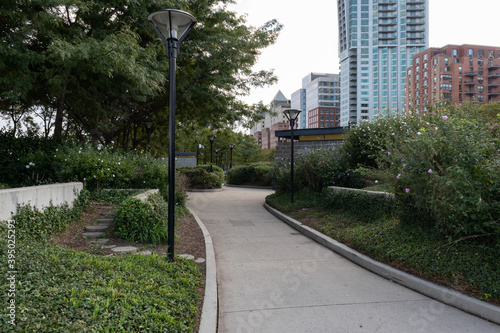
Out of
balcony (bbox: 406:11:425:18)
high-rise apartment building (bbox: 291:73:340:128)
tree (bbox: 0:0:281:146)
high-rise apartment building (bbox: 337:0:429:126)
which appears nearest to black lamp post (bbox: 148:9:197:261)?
tree (bbox: 0:0:281:146)

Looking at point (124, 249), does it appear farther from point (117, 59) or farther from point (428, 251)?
point (117, 59)

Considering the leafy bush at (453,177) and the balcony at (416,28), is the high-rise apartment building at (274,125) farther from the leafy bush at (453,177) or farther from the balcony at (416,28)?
the leafy bush at (453,177)

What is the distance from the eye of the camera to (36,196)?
5.64 meters

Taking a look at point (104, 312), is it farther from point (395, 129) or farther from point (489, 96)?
point (489, 96)

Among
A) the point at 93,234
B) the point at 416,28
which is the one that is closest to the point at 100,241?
the point at 93,234

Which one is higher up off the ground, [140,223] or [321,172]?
[321,172]

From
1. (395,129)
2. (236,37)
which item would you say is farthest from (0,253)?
(236,37)

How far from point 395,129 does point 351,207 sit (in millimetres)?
2647

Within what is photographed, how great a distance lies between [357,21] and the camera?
135 meters


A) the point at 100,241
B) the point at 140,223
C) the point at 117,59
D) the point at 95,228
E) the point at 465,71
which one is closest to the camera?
the point at 100,241

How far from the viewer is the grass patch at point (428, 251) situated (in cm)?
398

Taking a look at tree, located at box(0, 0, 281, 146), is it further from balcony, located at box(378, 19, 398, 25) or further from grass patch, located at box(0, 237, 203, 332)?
balcony, located at box(378, 19, 398, 25)

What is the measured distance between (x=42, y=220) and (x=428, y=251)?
6383mm

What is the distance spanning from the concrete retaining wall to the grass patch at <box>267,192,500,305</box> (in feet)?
19.2
